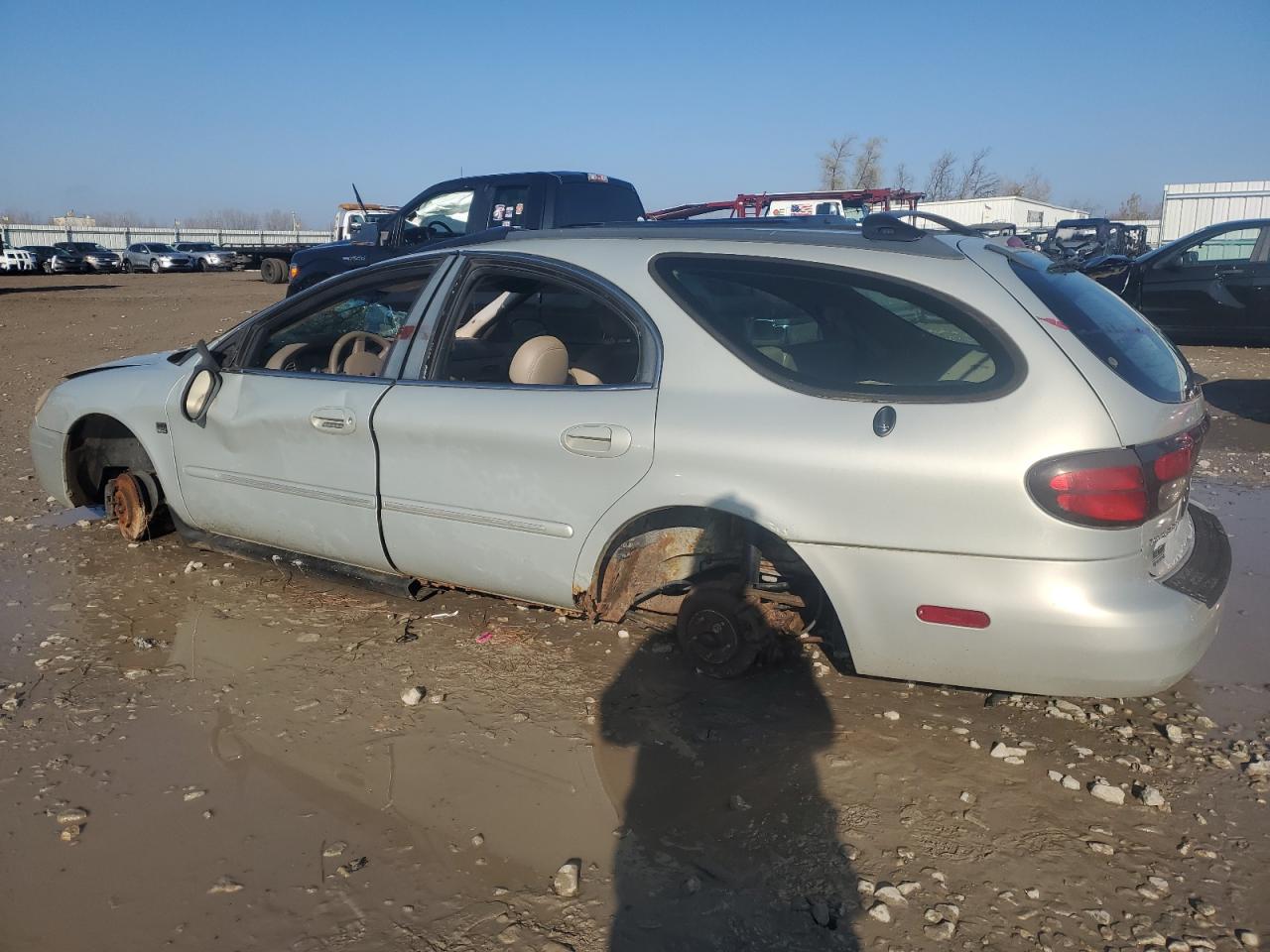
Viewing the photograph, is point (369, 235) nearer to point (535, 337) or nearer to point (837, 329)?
point (535, 337)

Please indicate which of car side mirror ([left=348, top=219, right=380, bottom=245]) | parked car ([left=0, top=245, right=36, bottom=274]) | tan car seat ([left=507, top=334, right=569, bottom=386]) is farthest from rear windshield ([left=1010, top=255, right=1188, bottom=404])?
parked car ([left=0, top=245, right=36, bottom=274])

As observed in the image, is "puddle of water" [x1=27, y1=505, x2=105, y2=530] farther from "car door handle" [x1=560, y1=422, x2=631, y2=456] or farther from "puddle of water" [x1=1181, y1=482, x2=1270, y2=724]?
"puddle of water" [x1=1181, y1=482, x2=1270, y2=724]

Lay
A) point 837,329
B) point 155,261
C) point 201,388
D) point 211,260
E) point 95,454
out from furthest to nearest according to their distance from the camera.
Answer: point 211,260, point 155,261, point 95,454, point 201,388, point 837,329

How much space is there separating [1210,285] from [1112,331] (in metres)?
10.5

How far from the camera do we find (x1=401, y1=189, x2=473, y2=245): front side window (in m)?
10.8

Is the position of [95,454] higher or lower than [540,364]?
lower

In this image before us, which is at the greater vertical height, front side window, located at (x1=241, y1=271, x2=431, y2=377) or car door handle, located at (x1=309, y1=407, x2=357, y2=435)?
front side window, located at (x1=241, y1=271, x2=431, y2=377)

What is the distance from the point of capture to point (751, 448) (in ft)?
10.2

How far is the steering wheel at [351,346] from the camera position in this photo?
463 cm

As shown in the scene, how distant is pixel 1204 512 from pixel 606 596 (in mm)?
2169

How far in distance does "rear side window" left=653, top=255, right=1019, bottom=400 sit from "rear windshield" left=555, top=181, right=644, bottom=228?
638 cm

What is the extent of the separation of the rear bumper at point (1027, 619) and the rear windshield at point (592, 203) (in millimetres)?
7512

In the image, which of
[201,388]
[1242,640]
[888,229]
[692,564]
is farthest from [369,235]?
[1242,640]

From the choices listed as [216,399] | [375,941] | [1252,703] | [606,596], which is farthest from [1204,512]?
[216,399]
